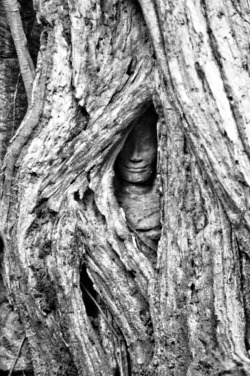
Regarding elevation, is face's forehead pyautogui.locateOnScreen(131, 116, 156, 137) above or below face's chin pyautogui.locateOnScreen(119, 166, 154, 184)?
above

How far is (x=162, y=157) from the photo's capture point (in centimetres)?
188

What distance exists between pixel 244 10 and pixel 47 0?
0.72 meters

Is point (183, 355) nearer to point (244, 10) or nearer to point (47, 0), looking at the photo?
point (244, 10)

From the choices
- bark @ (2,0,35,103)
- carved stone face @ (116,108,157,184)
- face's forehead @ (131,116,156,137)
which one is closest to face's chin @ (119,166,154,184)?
carved stone face @ (116,108,157,184)

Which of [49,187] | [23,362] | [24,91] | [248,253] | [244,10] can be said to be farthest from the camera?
[24,91]

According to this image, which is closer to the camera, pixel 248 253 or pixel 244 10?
pixel 248 253

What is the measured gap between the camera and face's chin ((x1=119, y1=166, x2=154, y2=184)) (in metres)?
2.03

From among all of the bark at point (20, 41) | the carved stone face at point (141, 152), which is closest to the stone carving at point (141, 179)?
the carved stone face at point (141, 152)

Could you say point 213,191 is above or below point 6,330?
above

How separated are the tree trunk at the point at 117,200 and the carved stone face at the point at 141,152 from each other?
0.25 feet

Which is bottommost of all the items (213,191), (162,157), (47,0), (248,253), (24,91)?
(248,253)

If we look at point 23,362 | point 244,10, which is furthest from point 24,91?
point 23,362

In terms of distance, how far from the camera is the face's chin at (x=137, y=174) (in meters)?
Answer: 2.03

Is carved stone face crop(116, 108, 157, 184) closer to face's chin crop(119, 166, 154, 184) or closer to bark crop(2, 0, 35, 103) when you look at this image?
face's chin crop(119, 166, 154, 184)
